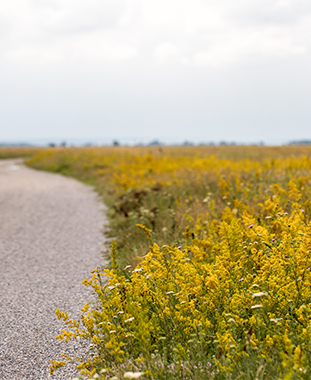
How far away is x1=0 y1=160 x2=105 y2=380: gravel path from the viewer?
10.9ft

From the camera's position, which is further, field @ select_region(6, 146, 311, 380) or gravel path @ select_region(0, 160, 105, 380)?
gravel path @ select_region(0, 160, 105, 380)

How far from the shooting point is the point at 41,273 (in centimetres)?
545

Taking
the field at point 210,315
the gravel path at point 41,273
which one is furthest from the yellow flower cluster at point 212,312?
the gravel path at point 41,273

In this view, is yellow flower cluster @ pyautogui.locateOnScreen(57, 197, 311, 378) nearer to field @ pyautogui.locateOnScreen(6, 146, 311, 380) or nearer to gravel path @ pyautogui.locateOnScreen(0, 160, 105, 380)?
field @ pyautogui.locateOnScreen(6, 146, 311, 380)

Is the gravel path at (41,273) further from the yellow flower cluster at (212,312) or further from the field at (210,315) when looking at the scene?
the yellow flower cluster at (212,312)

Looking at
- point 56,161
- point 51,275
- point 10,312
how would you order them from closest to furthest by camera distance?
point 10,312
point 51,275
point 56,161

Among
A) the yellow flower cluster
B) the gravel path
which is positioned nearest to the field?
the yellow flower cluster

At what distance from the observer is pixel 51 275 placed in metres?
5.35

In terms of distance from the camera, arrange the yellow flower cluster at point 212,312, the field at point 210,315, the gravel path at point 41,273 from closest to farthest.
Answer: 1. the field at point 210,315
2. the yellow flower cluster at point 212,312
3. the gravel path at point 41,273

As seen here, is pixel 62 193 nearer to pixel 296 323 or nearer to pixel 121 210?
pixel 121 210

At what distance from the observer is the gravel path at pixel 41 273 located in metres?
3.32

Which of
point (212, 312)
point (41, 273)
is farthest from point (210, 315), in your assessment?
point (41, 273)

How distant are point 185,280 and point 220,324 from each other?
72cm

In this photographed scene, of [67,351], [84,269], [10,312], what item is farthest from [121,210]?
[67,351]
